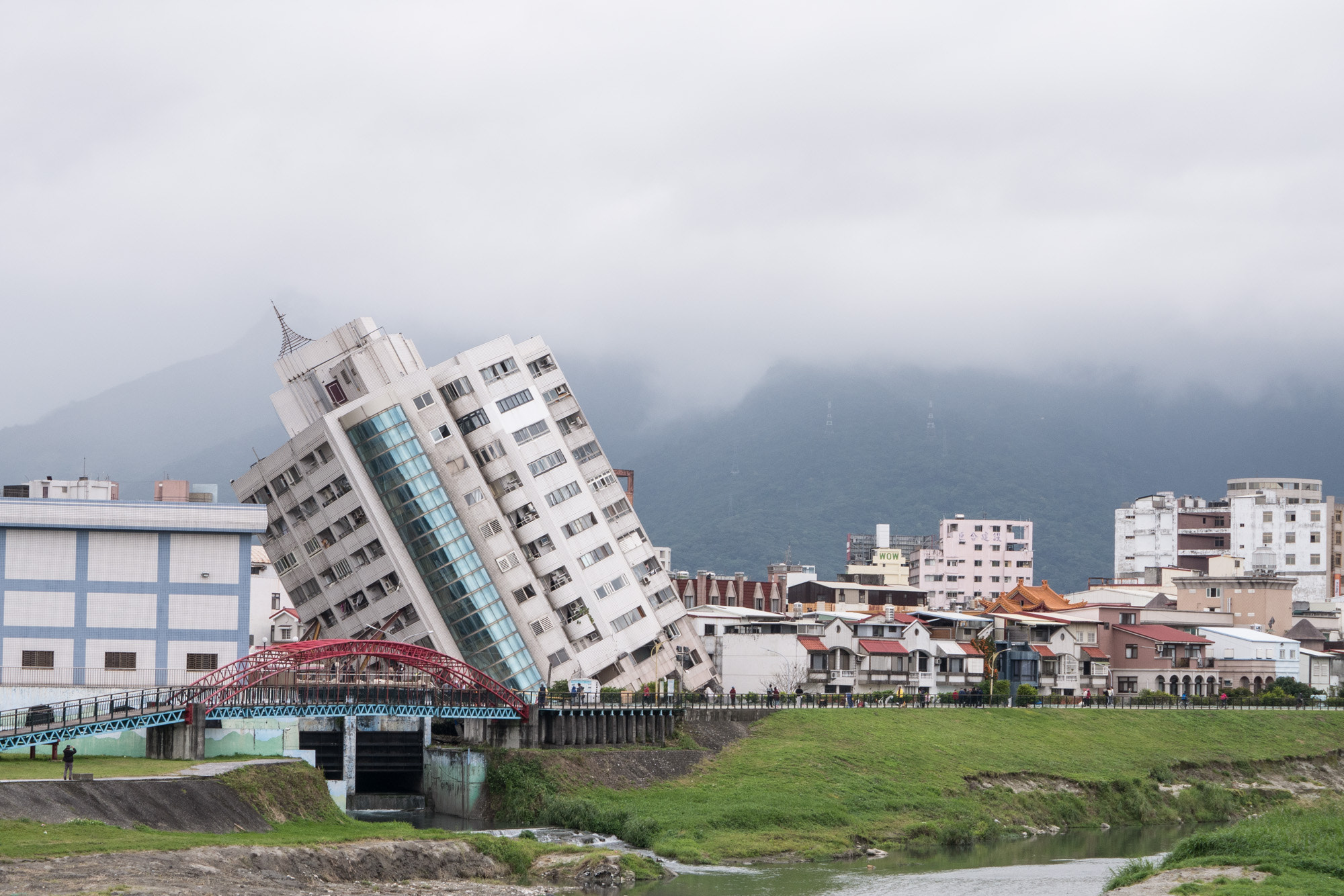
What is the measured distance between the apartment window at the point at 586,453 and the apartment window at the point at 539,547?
25.3 ft

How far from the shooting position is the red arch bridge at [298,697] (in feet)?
230

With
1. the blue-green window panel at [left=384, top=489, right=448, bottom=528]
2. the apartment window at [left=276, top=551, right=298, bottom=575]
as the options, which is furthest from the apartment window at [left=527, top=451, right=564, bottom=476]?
the apartment window at [left=276, top=551, right=298, bottom=575]

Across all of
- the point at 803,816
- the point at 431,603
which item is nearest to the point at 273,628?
the point at 431,603

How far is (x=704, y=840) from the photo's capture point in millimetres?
74500

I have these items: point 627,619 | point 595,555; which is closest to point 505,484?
point 595,555

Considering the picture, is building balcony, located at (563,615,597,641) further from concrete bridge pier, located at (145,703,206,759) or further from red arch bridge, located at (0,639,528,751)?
concrete bridge pier, located at (145,703,206,759)

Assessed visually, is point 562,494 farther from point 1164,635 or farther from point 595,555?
point 1164,635

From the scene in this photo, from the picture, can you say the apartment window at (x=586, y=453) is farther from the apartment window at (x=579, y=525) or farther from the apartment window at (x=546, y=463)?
the apartment window at (x=579, y=525)

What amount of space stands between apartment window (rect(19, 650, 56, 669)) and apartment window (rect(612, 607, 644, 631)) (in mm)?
41589

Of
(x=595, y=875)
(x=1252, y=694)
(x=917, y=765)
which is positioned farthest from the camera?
(x=1252, y=694)

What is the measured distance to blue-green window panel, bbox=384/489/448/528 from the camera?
361 feet

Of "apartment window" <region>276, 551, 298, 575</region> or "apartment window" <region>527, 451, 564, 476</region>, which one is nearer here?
"apartment window" <region>276, 551, 298, 575</region>

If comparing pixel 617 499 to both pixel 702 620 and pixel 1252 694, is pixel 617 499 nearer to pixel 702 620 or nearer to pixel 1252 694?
pixel 702 620

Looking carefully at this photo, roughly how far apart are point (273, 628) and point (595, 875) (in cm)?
8736
